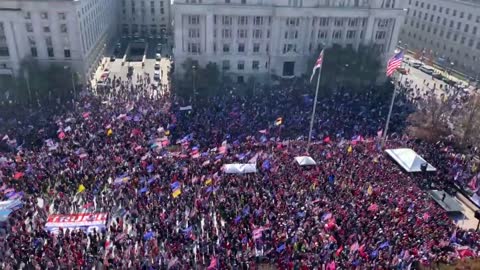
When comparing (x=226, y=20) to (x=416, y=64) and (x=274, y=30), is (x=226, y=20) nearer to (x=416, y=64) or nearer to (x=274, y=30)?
(x=274, y=30)

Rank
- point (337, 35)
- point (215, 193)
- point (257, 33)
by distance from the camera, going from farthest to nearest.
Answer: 1. point (337, 35)
2. point (257, 33)
3. point (215, 193)

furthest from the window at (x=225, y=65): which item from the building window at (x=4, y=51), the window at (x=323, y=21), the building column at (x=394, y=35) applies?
the building window at (x=4, y=51)

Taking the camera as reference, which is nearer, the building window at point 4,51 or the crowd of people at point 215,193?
the crowd of people at point 215,193

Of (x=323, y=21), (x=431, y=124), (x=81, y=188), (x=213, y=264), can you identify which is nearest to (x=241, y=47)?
(x=323, y=21)

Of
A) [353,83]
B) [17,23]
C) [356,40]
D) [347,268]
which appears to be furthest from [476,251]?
[17,23]

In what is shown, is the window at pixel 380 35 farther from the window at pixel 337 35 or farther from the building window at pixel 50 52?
the building window at pixel 50 52

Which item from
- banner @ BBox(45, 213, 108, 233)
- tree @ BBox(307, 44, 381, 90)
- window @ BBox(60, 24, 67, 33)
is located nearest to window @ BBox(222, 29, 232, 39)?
tree @ BBox(307, 44, 381, 90)
